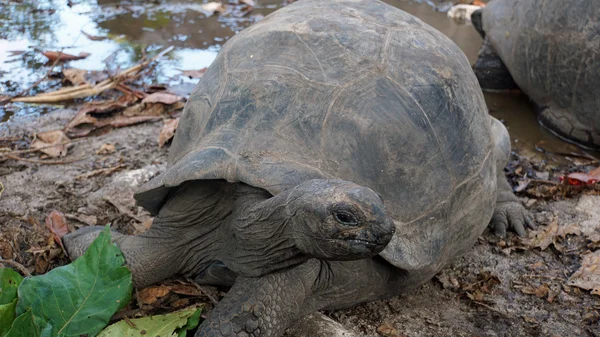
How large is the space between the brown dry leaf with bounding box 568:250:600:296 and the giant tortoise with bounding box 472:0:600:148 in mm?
1793

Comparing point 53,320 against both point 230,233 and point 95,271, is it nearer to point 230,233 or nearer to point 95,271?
point 95,271

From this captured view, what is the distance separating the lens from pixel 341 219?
76.6 inches

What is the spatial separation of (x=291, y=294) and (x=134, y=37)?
4548 mm

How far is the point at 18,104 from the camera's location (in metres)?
4.76

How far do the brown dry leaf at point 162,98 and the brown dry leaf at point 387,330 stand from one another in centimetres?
272

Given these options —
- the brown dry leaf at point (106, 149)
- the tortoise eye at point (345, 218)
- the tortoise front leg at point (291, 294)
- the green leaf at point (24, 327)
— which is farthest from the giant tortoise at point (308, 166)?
the brown dry leaf at point (106, 149)

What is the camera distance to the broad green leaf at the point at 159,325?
2.40m

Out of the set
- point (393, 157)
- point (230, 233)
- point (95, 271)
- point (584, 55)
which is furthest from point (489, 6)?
point (95, 271)

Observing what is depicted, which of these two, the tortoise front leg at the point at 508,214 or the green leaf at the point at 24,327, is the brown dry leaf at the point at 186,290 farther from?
the tortoise front leg at the point at 508,214

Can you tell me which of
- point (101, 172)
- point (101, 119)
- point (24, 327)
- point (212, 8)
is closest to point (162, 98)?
point (101, 119)

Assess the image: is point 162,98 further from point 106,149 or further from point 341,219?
point 341,219

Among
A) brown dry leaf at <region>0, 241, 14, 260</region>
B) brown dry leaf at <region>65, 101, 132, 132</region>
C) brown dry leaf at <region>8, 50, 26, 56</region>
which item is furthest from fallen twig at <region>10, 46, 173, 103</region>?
brown dry leaf at <region>0, 241, 14, 260</region>

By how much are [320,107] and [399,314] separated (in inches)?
38.8

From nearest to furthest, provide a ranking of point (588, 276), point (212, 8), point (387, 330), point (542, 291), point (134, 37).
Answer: point (387, 330) → point (542, 291) → point (588, 276) → point (134, 37) → point (212, 8)
